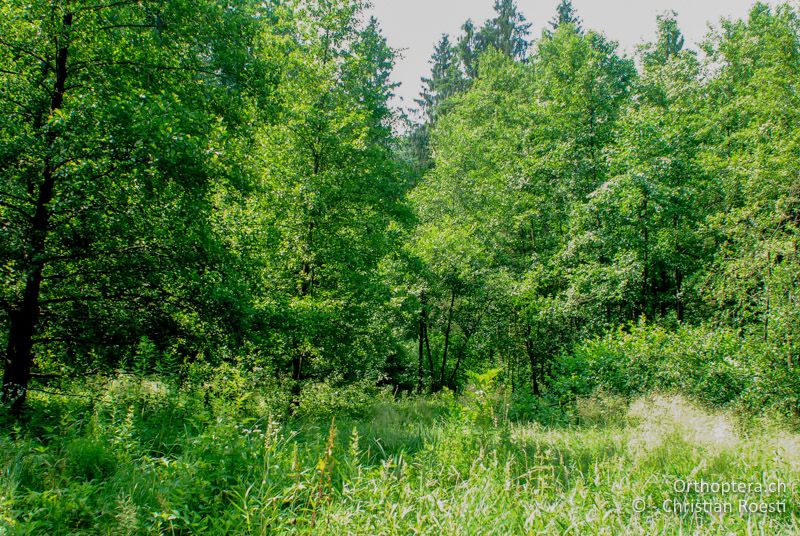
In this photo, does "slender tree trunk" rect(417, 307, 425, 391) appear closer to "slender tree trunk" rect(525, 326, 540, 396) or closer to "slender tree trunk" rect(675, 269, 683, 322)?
"slender tree trunk" rect(525, 326, 540, 396)

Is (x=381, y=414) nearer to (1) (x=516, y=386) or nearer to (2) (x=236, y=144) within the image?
(2) (x=236, y=144)

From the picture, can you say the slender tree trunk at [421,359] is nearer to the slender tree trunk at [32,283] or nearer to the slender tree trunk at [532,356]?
the slender tree trunk at [532,356]

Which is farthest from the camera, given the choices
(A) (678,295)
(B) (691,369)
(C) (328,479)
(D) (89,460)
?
(A) (678,295)

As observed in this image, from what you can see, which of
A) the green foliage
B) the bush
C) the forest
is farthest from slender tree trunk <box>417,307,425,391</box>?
the bush

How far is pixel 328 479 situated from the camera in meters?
2.56

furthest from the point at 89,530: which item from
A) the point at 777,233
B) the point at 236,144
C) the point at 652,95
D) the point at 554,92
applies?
the point at 652,95

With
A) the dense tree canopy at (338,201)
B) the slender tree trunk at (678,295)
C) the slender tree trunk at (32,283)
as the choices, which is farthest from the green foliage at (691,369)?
the slender tree trunk at (32,283)

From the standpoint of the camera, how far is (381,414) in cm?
1053

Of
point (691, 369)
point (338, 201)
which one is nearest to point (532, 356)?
point (691, 369)

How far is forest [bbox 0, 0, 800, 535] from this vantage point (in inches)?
133

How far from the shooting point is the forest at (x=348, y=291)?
3.37m

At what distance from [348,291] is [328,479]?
8.13 metres

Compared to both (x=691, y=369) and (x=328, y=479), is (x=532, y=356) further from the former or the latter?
(x=328, y=479)

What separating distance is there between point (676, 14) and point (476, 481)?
38811mm
